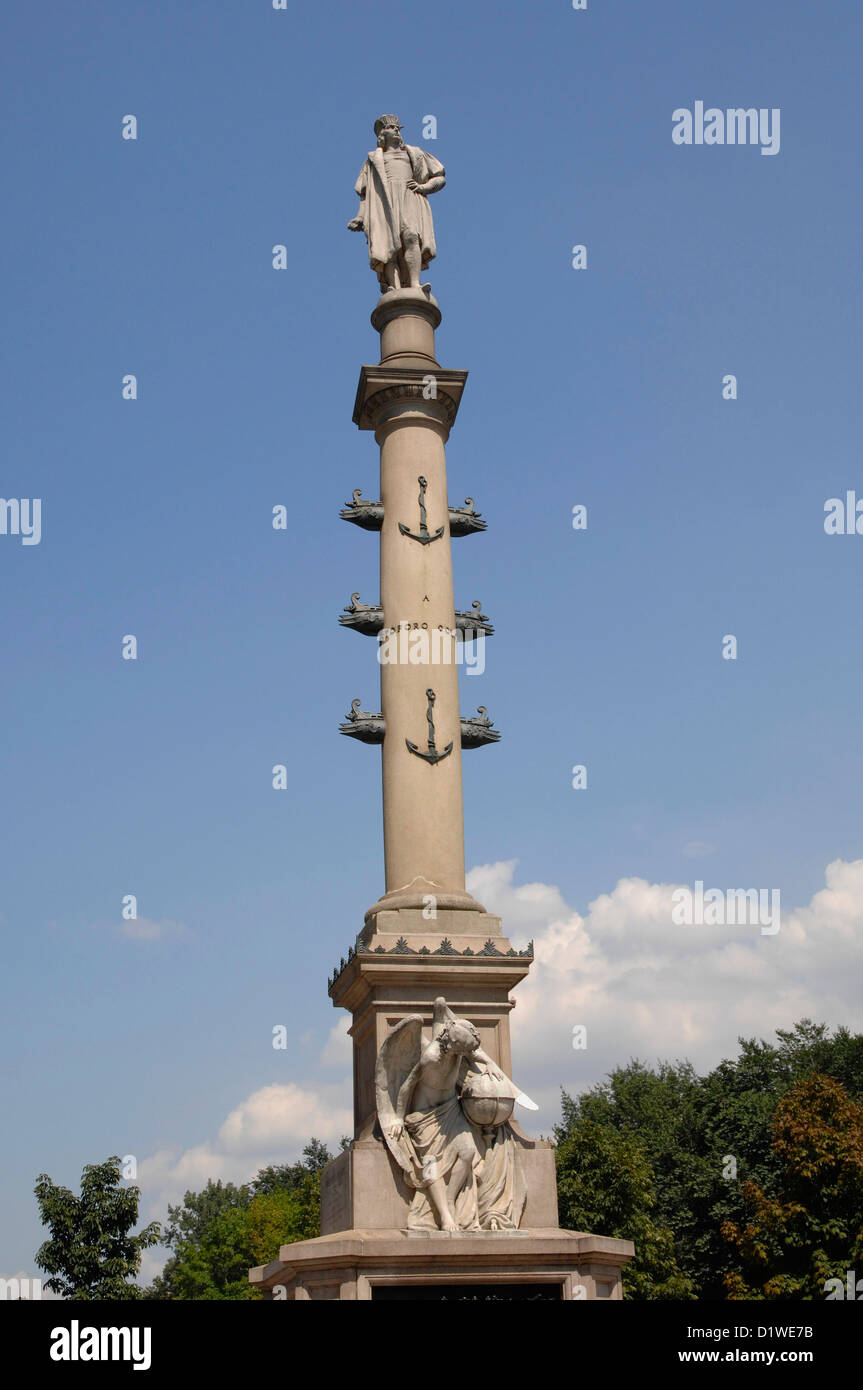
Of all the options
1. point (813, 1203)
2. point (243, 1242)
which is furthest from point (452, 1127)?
point (243, 1242)

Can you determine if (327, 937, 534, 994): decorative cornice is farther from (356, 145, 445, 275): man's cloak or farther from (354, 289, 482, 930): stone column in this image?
(356, 145, 445, 275): man's cloak

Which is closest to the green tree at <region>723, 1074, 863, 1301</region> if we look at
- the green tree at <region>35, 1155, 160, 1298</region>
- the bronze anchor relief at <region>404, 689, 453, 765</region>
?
the green tree at <region>35, 1155, 160, 1298</region>

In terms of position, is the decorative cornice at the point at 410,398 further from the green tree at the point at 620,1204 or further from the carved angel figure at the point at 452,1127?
the green tree at the point at 620,1204

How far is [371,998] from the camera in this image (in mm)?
18609

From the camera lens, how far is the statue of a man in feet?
76.7

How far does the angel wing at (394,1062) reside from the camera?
17734mm

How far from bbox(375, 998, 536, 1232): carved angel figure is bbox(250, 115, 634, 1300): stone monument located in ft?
0.08

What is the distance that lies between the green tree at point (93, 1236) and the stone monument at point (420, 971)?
1446 cm

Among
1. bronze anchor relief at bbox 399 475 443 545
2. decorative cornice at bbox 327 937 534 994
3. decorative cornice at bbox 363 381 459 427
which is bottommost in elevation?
decorative cornice at bbox 327 937 534 994

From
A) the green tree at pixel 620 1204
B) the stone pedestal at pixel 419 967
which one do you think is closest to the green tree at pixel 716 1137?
the green tree at pixel 620 1204

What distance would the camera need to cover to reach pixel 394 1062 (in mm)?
18000
